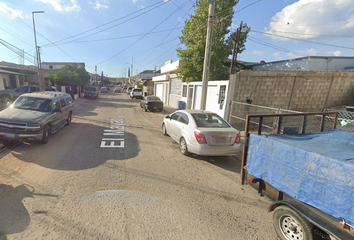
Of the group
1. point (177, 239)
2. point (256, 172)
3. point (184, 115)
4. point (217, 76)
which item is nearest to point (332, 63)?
point (217, 76)

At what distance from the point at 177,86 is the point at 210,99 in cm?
823

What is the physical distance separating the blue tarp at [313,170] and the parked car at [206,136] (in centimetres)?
189

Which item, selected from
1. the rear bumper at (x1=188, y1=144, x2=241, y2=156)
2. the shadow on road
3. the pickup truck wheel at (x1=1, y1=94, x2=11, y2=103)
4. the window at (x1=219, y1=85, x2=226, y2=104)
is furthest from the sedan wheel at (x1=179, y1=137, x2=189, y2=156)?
the pickup truck wheel at (x1=1, y1=94, x2=11, y2=103)

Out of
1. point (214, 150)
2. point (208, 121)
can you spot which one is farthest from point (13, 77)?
point (214, 150)

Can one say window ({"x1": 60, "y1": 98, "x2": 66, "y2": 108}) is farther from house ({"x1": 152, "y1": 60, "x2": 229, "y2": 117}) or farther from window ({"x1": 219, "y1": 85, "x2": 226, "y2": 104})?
window ({"x1": 219, "y1": 85, "x2": 226, "y2": 104})

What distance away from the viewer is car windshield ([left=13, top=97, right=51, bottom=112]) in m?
6.55

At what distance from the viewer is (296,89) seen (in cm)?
1099

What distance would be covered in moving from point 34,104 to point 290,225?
8.42 m

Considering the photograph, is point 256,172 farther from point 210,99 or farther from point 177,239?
point 210,99

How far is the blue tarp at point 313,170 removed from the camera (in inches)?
76.9

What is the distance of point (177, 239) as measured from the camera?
256 centimetres

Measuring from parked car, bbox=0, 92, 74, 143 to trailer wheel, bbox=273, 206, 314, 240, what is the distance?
6620mm

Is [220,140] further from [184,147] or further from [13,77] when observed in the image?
[13,77]

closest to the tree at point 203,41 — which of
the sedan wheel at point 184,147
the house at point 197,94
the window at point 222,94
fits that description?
the house at point 197,94
